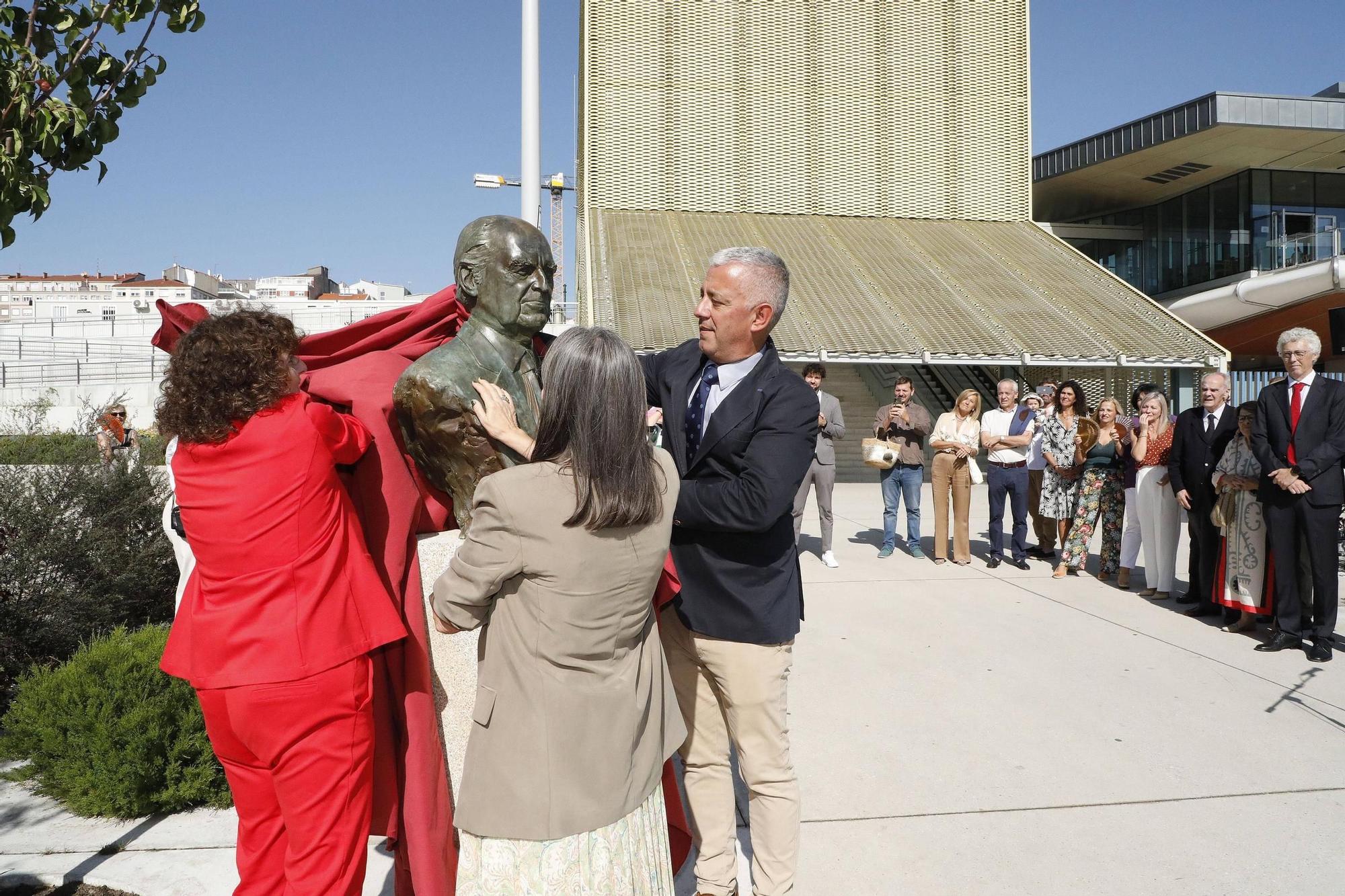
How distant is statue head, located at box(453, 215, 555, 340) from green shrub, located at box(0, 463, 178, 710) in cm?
353

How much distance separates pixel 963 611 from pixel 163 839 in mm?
5641

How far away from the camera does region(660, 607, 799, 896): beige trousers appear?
2.73 metres

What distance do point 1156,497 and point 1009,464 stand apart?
149 cm

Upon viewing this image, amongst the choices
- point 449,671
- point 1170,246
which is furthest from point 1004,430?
point 1170,246

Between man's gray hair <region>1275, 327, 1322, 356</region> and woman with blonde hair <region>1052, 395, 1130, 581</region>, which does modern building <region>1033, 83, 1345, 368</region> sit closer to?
woman with blonde hair <region>1052, 395, 1130, 581</region>

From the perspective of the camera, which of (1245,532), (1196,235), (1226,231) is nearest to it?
(1245,532)

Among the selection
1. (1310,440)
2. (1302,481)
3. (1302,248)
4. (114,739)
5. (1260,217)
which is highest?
(1260,217)

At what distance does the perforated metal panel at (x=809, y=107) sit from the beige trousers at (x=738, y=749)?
56.6ft

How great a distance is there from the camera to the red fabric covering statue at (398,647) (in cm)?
250

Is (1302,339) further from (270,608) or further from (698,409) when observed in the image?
(270,608)

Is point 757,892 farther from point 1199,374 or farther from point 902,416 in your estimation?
point 1199,374

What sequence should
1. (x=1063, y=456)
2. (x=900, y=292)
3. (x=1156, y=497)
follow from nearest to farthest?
1. (x=1156, y=497)
2. (x=1063, y=456)
3. (x=900, y=292)

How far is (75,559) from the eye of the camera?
5.28m

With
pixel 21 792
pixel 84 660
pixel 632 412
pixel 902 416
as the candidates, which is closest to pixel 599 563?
pixel 632 412
